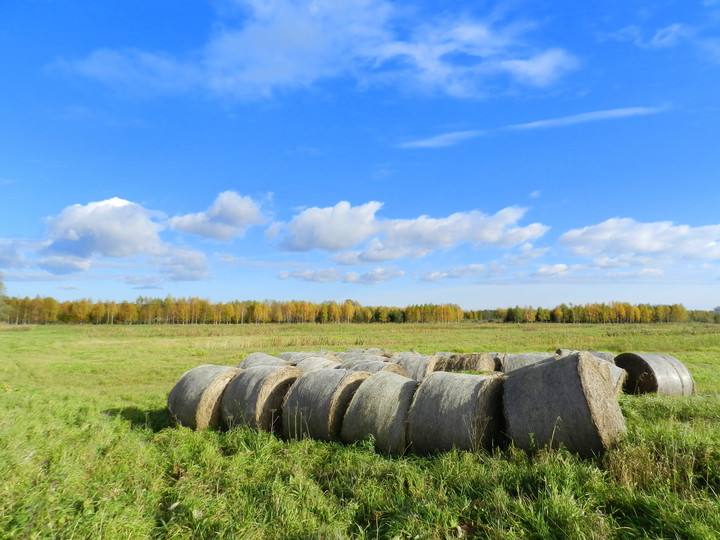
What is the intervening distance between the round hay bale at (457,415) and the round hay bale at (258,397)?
2.94 metres

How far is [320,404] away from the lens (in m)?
7.61

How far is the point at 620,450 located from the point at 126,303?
172210 mm

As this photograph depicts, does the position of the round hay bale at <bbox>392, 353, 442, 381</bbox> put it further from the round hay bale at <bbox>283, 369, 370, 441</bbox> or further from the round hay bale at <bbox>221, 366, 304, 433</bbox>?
the round hay bale at <bbox>283, 369, 370, 441</bbox>

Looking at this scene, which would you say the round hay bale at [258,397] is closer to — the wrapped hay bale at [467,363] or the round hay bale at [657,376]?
the wrapped hay bale at [467,363]

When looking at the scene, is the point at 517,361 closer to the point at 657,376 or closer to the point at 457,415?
the point at 657,376

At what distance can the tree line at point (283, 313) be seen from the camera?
471 feet

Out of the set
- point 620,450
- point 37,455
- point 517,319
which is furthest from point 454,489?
point 517,319

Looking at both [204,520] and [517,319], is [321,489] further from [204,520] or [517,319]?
[517,319]

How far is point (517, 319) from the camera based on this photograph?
15550 centimetres

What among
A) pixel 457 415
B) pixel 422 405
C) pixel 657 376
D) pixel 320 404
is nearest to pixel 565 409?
pixel 457 415

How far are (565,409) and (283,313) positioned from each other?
160791 millimetres

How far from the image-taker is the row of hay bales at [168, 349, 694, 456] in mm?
5789

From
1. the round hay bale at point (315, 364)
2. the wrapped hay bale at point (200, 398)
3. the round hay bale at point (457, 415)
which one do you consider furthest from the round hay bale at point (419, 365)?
the round hay bale at point (457, 415)

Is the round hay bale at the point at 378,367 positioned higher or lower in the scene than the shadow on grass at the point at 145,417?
higher
